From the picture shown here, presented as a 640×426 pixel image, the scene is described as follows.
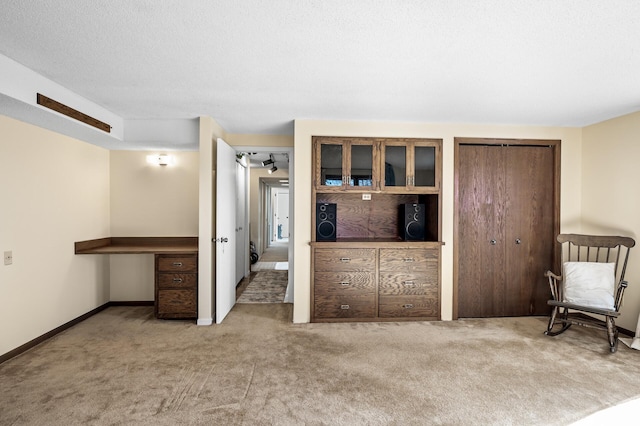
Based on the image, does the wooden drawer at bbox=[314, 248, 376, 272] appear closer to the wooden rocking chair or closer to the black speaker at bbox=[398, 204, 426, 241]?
the black speaker at bbox=[398, 204, 426, 241]

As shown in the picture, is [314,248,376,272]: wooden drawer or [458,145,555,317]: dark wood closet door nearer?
[314,248,376,272]: wooden drawer

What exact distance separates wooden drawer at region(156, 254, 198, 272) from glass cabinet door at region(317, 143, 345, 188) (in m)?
1.75

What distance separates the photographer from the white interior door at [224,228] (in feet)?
12.1

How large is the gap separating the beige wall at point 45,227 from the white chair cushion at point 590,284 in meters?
5.31

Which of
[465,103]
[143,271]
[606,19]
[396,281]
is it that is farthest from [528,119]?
[143,271]

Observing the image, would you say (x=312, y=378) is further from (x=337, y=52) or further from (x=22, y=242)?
(x=22, y=242)

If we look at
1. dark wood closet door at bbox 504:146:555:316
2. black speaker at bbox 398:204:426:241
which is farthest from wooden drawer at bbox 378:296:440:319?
dark wood closet door at bbox 504:146:555:316

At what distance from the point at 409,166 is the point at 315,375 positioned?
2472 millimetres

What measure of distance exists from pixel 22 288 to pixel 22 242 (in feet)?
1.39

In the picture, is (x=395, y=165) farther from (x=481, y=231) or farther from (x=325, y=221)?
(x=481, y=231)

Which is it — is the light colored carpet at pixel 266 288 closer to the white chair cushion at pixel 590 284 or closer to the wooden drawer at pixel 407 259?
the wooden drawer at pixel 407 259

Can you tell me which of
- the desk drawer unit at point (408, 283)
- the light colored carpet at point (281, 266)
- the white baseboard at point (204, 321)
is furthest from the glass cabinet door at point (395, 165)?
the light colored carpet at point (281, 266)

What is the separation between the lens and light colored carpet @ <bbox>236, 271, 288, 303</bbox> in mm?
4766

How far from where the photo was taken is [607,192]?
3658 mm
